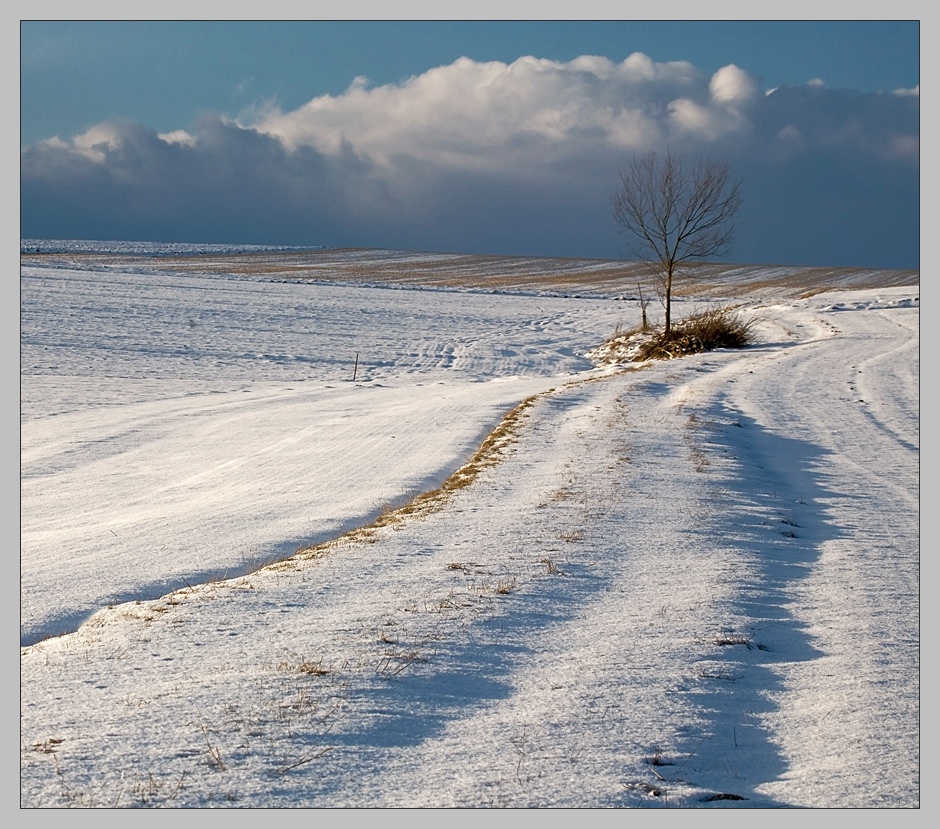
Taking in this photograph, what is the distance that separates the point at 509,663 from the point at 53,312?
33460 mm

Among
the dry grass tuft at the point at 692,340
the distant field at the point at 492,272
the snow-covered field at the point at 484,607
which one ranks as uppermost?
the distant field at the point at 492,272

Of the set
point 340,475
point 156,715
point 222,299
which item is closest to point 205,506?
point 340,475

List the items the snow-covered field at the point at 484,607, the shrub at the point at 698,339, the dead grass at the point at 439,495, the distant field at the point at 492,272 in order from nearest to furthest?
the snow-covered field at the point at 484,607
the dead grass at the point at 439,495
the shrub at the point at 698,339
the distant field at the point at 492,272

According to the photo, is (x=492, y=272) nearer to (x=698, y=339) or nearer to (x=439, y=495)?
(x=698, y=339)

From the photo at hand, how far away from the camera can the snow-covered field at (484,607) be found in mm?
3676

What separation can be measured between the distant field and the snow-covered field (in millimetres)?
38034

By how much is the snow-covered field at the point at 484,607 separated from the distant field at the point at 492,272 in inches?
1497

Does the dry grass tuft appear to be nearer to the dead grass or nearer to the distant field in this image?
the dead grass

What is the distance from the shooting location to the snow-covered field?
12.1 feet

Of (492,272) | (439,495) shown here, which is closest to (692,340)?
(439,495)

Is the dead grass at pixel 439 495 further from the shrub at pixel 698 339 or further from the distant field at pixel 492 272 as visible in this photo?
the distant field at pixel 492 272

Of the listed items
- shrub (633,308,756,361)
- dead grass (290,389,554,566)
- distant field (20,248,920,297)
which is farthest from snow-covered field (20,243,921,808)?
distant field (20,248,920,297)

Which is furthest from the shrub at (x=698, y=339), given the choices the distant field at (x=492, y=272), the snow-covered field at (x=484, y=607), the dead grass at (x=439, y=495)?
the distant field at (x=492, y=272)

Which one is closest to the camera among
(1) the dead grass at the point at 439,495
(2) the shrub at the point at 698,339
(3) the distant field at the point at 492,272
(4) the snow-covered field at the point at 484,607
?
(4) the snow-covered field at the point at 484,607
